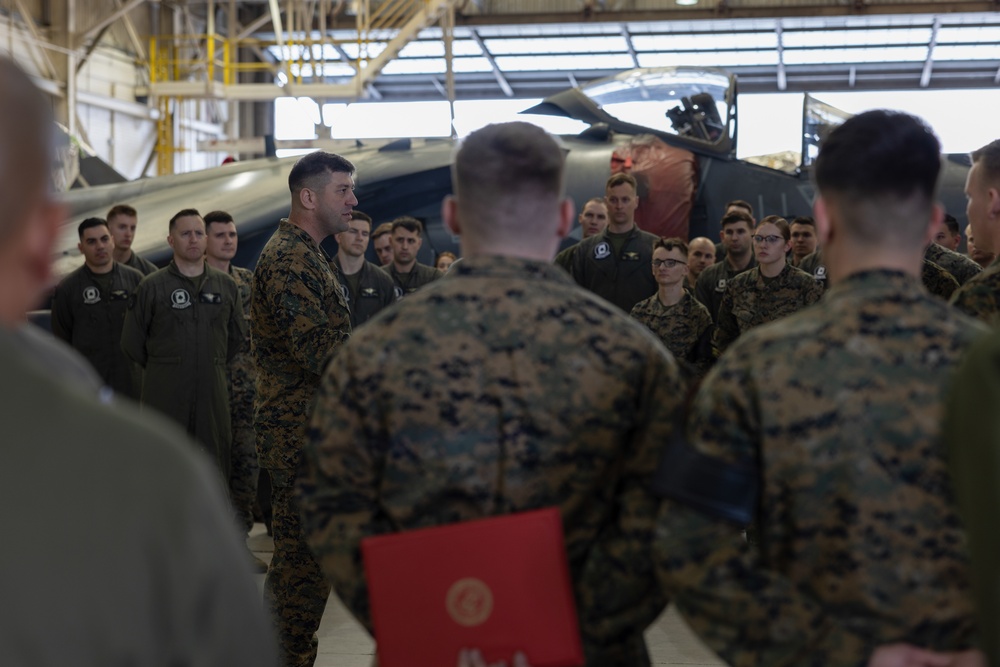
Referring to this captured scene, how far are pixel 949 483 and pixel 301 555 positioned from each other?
2.78m

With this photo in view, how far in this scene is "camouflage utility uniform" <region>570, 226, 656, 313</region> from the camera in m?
7.29

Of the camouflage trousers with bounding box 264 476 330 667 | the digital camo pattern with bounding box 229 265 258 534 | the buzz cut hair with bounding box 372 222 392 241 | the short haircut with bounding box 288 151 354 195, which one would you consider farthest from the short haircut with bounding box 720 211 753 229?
the camouflage trousers with bounding box 264 476 330 667

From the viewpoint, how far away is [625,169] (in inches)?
360

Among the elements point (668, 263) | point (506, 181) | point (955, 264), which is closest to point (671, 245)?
point (668, 263)

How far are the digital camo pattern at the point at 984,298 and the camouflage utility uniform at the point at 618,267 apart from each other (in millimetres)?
4705

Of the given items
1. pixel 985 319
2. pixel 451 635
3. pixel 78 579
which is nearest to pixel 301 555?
pixel 451 635

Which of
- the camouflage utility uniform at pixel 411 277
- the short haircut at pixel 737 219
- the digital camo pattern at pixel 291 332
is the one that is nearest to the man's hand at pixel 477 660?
the digital camo pattern at pixel 291 332

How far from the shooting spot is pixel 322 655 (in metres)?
4.91

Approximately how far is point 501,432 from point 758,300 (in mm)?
4993

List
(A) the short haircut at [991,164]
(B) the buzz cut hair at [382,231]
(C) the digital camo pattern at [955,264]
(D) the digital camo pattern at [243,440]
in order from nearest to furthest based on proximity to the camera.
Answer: (A) the short haircut at [991,164], (C) the digital camo pattern at [955,264], (D) the digital camo pattern at [243,440], (B) the buzz cut hair at [382,231]

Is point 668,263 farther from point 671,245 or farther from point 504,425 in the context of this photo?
point 504,425

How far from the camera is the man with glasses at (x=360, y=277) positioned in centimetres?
762

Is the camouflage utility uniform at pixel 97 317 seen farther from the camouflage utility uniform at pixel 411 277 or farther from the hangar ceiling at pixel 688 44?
the hangar ceiling at pixel 688 44

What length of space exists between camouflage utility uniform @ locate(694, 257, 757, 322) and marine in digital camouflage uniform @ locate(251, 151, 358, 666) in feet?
13.1
